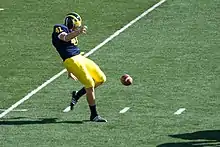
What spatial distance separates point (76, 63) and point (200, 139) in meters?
2.75

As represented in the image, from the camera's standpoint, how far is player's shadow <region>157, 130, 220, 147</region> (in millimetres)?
16219

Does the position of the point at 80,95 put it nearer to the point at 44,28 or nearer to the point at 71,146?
the point at 71,146

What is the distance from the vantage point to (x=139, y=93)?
19.7 meters

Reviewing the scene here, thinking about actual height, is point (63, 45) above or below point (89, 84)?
above

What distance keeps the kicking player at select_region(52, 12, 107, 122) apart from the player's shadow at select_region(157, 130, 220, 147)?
1.70m

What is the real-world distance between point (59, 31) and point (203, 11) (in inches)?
354

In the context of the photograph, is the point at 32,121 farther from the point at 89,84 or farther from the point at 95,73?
the point at 95,73

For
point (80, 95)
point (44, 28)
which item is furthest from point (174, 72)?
point (44, 28)

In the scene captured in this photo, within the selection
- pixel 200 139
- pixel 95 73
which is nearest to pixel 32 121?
pixel 95 73

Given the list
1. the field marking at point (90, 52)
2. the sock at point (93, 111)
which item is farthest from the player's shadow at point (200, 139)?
the field marking at point (90, 52)

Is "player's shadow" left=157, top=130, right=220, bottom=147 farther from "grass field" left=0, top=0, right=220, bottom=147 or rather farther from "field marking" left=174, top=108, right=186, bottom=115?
"field marking" left=174, top=108, right=186, bottom=115

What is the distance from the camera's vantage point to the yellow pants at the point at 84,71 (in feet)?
58.5

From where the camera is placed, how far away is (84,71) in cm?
1788

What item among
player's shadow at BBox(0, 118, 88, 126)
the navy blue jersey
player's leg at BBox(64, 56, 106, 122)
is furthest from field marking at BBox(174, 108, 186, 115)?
the navy blue jersey
